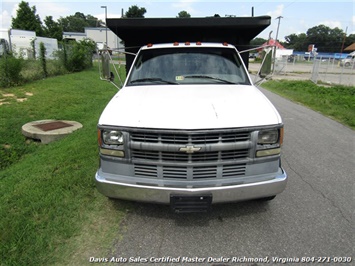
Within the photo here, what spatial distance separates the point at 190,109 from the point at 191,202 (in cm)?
94

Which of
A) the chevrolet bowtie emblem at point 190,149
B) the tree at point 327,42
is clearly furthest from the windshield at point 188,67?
the tree at point 327,42

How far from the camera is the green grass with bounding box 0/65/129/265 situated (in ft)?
8.15

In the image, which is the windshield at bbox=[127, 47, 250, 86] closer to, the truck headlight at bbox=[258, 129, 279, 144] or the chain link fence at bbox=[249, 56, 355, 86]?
the truck headlight at bbox=[258, 129, 279, 144]

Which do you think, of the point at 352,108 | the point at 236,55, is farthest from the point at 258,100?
the point at 352,108

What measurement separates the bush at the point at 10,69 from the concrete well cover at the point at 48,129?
583 cm

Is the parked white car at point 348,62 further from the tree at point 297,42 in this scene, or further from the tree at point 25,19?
the tree at point 297,42

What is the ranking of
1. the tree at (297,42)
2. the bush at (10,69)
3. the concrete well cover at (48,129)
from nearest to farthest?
the concrete well cover at (48,129) < the bush at (10,69) < the tree at (297,42)

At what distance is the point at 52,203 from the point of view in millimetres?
3176

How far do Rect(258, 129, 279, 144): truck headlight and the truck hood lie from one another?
94mm

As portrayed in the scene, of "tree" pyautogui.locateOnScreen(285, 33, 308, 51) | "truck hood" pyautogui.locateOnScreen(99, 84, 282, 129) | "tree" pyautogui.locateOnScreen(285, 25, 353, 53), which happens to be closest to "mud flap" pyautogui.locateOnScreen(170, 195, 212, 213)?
"truck hood" pyautogui.locateOnScreen(99, 84, 282, 129)

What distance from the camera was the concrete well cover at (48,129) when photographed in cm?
570

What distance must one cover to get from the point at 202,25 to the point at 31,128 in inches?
171

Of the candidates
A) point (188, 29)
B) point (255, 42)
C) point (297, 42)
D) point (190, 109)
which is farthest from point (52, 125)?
point (297, 42)

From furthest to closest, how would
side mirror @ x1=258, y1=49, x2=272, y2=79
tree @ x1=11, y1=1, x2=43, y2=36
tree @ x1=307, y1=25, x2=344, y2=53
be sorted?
tree @ x1=307, y1=25, x2=344, y2=53 < tree @ x1=11, y1=1, x2=43, y2=36 < side mirror @ x1=258, y1=49, x2=272, y2=79
